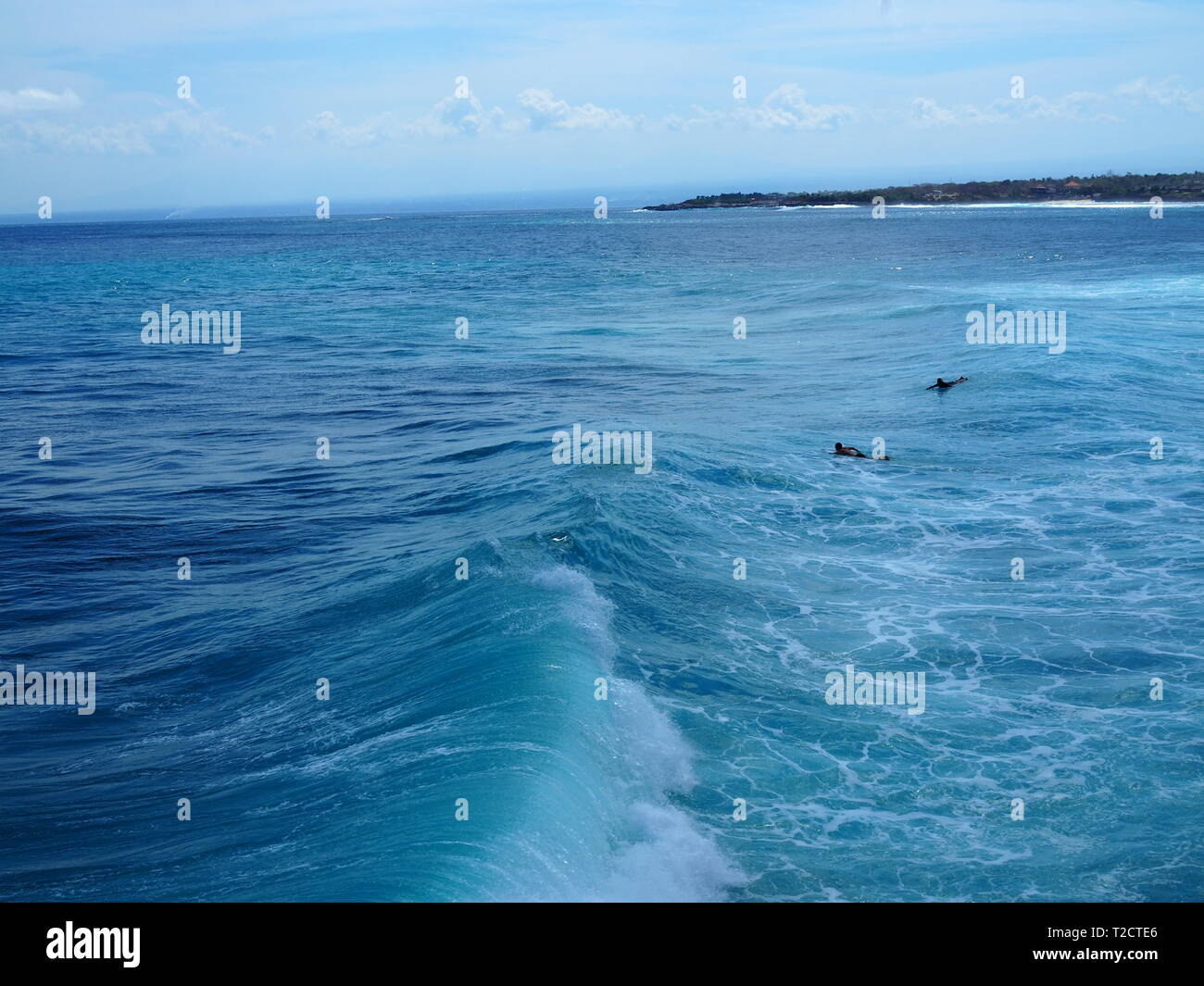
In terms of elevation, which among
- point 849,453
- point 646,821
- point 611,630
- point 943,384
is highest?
point 943,384

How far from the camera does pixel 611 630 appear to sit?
588 inches

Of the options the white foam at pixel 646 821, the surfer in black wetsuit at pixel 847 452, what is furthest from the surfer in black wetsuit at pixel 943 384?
the white foam at pixel 646 821

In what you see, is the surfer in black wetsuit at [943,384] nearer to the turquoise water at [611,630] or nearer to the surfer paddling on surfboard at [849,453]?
the turquoise water at [611,630]

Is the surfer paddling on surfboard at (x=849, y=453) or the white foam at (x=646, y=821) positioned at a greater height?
the surfer paddling on surfboard at (x=849, y=453)

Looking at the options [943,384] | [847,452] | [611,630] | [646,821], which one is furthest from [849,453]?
[646,821]

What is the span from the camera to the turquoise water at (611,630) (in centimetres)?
986

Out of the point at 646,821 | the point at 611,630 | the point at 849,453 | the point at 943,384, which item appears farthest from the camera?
the point at 943,384

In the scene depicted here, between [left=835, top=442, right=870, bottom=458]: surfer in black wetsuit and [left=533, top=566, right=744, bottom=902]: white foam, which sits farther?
[left=835, top=442, right=870, bottom=458]: surfer in black wetsuit

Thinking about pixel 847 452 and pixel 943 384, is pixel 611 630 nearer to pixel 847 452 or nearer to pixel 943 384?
pixel 847 452

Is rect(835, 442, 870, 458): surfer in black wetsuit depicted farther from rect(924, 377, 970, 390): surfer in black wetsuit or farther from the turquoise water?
rect(924, 377, 970, 390): surfer in black wetsuit

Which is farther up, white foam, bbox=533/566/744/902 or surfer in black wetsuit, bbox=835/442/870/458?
surfer in black wetsuit, bbox=835/442/870/458

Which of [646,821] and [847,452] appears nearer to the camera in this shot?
[646,821]

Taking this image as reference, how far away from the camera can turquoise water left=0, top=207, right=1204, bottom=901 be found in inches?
388

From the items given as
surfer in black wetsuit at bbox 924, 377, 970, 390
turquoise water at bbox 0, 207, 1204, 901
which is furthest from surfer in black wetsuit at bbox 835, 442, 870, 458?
surfer in black wetsuit at bbox 924, 377, 970, 390
